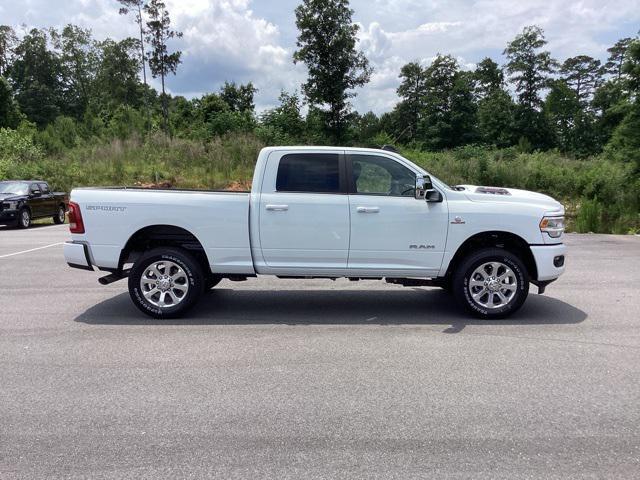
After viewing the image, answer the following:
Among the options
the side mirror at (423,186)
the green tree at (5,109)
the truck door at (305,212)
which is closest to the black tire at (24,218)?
the truck door at (305,212)

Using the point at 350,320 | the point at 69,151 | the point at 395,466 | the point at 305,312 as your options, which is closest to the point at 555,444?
the point at 395,466

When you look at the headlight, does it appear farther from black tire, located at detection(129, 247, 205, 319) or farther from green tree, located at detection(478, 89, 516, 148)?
green tree, located at detection(478, 89, 516, 148)

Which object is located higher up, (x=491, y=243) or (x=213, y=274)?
(x=491, y=243)

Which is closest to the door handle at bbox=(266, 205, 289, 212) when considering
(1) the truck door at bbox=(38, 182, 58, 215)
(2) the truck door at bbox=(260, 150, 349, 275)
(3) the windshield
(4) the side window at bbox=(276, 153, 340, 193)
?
(2) the truck door at bbox=(260, 150, 349, 275)

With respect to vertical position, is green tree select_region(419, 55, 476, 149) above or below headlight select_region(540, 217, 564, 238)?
above

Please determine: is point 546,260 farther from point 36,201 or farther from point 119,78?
point 119,78

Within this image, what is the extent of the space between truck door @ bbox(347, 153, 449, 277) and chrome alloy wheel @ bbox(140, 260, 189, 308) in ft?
6.86

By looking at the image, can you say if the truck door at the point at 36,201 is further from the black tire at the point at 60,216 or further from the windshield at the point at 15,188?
the black tire at the point at 60,216

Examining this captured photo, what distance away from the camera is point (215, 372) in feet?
15.8

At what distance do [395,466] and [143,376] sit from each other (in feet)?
8.22

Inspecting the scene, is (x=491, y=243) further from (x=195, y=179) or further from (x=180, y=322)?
(x=195, y=179)

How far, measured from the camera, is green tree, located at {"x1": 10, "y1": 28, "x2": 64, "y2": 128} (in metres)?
72.4

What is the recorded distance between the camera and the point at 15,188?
19391mm

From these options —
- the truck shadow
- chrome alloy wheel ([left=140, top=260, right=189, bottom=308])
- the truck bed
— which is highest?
the truck bed
